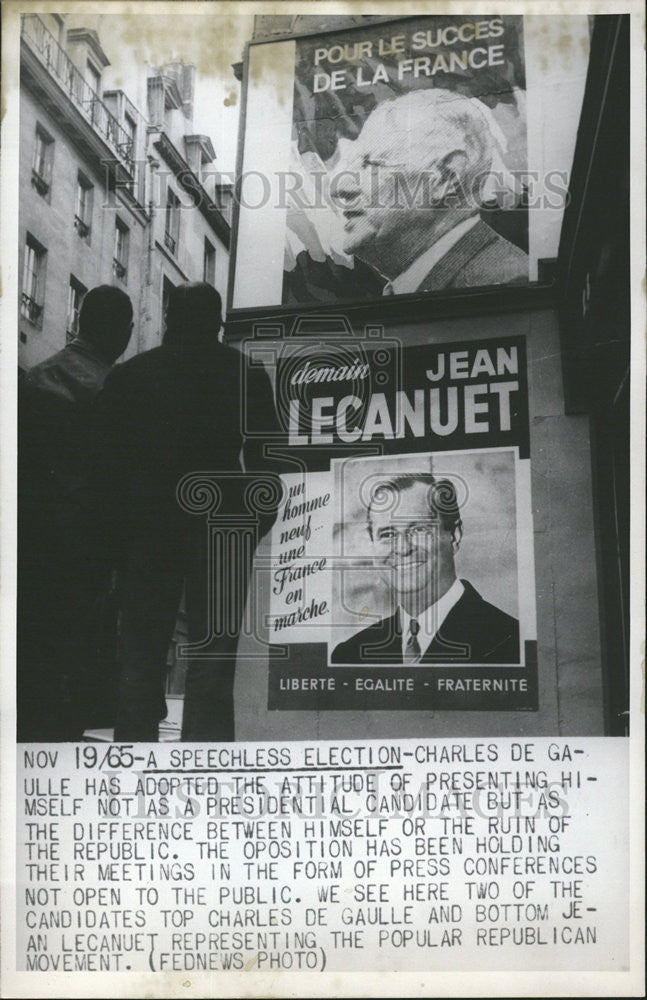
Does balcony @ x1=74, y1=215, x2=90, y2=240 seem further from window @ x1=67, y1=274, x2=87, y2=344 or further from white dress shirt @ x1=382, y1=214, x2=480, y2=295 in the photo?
white dress shirt @ x1=382, y1=214, x2=480, y2=295

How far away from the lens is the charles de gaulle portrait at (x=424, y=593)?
12.1ft

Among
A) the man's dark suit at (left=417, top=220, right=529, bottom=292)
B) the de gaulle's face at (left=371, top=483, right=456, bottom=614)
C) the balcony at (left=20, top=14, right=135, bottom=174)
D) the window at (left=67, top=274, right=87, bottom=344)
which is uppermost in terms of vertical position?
the balcony at (left=20, top=14, right=135, bottom=174)

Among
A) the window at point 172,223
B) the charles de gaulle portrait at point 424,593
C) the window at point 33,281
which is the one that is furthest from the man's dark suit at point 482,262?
the window at point 33,281

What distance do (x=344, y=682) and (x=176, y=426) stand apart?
1.17m

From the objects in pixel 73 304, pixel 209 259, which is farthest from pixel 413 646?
pixel 73 304

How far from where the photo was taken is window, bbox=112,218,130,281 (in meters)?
3.81

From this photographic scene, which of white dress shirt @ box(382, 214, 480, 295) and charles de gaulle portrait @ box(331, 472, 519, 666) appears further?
white dress shirt @ box(382, 214, 480, 295)

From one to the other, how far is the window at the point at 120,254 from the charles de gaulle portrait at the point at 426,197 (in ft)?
2.76

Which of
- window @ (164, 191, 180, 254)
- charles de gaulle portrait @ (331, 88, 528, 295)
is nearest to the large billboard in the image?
charles de gaulle portrait @ (331, 88, 528, 295)

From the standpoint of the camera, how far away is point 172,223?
150 inches

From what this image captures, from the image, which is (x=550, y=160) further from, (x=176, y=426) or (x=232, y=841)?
(x=232, y=841)

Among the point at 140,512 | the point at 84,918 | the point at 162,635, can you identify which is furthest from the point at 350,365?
the point at 84,918

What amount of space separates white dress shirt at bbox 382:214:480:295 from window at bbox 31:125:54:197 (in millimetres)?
1371

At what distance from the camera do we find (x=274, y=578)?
373cm
